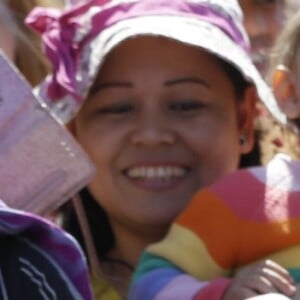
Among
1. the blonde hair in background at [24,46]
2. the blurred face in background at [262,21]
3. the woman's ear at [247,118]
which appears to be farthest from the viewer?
the blurred face in background at [262,21]

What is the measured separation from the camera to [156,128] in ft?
4.74

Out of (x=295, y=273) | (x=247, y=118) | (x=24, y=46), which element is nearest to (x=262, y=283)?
(x=295, y=273)

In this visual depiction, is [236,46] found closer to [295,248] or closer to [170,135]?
[170,135]

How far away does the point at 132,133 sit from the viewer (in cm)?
146

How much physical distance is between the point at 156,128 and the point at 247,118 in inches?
7.3

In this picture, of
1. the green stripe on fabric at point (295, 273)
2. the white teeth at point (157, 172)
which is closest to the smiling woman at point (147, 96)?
the white teeth at point (157, 172)

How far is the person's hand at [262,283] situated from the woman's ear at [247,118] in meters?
0.41

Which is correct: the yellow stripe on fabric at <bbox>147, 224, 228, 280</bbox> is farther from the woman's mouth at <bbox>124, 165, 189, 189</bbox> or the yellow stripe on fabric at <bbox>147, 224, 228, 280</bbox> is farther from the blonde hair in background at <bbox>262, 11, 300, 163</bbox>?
the blonde hair in background at <bbox>262, 11, 300, 163</bbox>

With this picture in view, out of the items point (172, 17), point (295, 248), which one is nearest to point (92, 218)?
point (172, 17)

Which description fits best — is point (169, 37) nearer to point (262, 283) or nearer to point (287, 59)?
point (287, 59)

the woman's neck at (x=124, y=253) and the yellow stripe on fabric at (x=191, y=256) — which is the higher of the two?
the yellow stripe on fabric at (x=191, y=256)

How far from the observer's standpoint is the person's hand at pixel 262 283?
116 cm

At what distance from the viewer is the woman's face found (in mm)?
1460

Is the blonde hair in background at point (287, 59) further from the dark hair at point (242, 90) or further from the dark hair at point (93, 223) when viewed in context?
the dark hair at point (93, 223)
